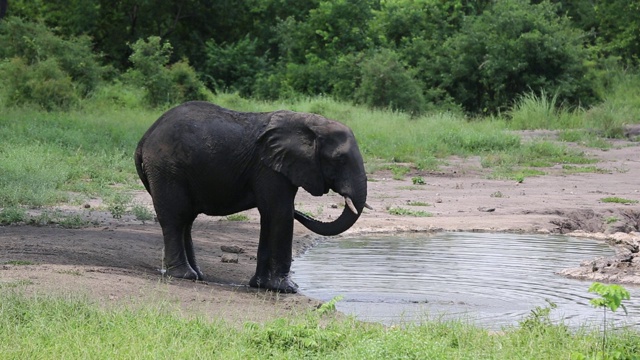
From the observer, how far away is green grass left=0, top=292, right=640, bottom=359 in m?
5.97

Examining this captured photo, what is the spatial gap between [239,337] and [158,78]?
19.2m

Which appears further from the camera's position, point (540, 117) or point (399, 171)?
point (540, 117)

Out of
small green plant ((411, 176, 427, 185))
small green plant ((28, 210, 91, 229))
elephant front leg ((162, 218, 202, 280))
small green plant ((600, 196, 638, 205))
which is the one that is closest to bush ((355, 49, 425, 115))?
small green plant ((411, 176, 427, 185))

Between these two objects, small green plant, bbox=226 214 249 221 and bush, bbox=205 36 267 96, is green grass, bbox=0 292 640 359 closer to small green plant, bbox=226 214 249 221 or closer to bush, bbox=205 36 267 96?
small green plant, bbox=226 214 249 221

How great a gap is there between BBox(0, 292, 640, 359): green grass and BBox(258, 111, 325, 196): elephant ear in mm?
2146

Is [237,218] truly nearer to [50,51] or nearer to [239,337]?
[239,337]

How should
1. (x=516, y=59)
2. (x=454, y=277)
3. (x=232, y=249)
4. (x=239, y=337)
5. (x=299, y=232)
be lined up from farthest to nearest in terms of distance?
(x=516, y=59), (x=299, y=232), (x=232, y=249), (x=454, y=277), (x=239, y=337)

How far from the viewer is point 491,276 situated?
10242 millimetres

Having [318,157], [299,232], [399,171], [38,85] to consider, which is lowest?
[399,171]

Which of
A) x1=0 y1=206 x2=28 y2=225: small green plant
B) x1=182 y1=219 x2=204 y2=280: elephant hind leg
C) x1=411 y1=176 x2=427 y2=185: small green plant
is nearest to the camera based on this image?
x1=182 y1=219 x2=204 y2=280: elephant hind leg

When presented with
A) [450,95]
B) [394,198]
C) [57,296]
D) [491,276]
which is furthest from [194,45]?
[57,296]

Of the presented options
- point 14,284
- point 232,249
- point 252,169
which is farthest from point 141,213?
point 14,284

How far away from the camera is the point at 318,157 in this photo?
356 inches

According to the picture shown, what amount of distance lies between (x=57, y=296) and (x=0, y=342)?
107cm
